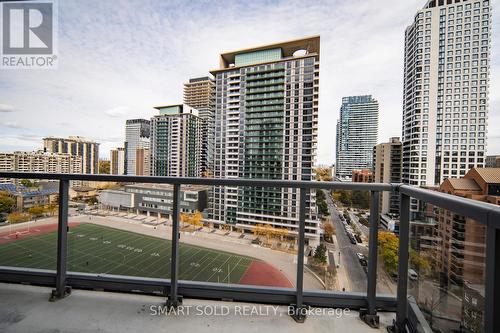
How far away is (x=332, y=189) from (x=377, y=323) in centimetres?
83

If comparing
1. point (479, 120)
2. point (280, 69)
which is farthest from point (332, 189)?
point (280, 69)

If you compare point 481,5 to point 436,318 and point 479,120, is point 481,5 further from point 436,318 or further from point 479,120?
point 436,318

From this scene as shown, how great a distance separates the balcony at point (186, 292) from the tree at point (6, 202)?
246 mm

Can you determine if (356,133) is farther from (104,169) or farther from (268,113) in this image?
(104,169)

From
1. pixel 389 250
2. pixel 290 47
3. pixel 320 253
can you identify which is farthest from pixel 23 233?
pixel 290 47

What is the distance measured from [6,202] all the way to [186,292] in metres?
1.73

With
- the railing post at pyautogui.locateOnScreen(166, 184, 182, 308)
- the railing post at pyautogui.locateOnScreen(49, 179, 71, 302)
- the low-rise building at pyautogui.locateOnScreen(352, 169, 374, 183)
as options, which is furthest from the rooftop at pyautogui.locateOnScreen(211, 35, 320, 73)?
the railing post at pyautogui.locateOnScreen(49, 179, 71, 302)

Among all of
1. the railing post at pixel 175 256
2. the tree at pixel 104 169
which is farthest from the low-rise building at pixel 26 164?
the railing post at pixel 175 256

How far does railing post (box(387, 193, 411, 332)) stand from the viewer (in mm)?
1088

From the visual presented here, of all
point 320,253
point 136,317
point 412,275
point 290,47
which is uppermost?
point 290,47

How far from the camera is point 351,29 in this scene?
5.39m

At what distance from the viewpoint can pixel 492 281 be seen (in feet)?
1.65

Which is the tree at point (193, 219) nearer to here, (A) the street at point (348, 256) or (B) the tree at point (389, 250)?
(A) the street at point (348, 256)
